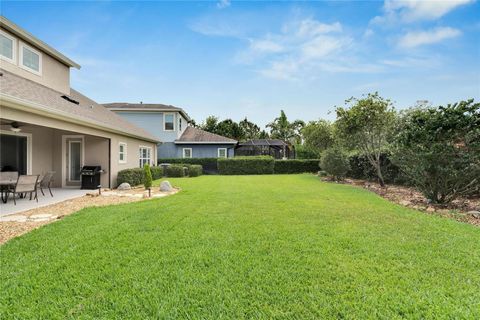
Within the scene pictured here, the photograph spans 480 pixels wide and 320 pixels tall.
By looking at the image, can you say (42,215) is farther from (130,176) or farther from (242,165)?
(242,165)

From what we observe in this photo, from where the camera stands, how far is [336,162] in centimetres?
1717

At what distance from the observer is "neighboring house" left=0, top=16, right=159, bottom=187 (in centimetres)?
873

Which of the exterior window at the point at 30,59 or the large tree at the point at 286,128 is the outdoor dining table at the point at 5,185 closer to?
the exterior window at the point at 30,59

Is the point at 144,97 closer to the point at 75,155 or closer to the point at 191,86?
the point at 191,86

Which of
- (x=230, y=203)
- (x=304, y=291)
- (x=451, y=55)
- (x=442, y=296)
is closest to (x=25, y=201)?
(x=230, y=203)

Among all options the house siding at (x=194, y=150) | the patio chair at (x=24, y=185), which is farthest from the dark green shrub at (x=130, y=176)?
the house siding at (x=194, y=150)

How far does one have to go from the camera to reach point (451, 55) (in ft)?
39.2

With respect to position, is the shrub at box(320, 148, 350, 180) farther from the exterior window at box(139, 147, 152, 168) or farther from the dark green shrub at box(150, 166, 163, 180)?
the exterior window at box(139, 147, 152, 168)

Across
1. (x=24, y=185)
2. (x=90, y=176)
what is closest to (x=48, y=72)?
(x=90, y=176)

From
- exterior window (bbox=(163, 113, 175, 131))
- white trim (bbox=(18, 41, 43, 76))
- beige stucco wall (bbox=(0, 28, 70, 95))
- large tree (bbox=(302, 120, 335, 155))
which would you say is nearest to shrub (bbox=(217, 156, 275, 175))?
large tree (bbox=(302, 120, 335, 155))

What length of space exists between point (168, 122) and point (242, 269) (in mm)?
23134

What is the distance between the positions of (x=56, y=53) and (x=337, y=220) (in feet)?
46.9

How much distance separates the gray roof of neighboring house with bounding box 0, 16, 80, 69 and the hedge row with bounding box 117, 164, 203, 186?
6322 mm

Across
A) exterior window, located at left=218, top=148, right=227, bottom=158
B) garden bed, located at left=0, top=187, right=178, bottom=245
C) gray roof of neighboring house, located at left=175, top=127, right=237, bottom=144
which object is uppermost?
gray roof of neighboring house, located at left=175, top=127, right=237, bottom=144
